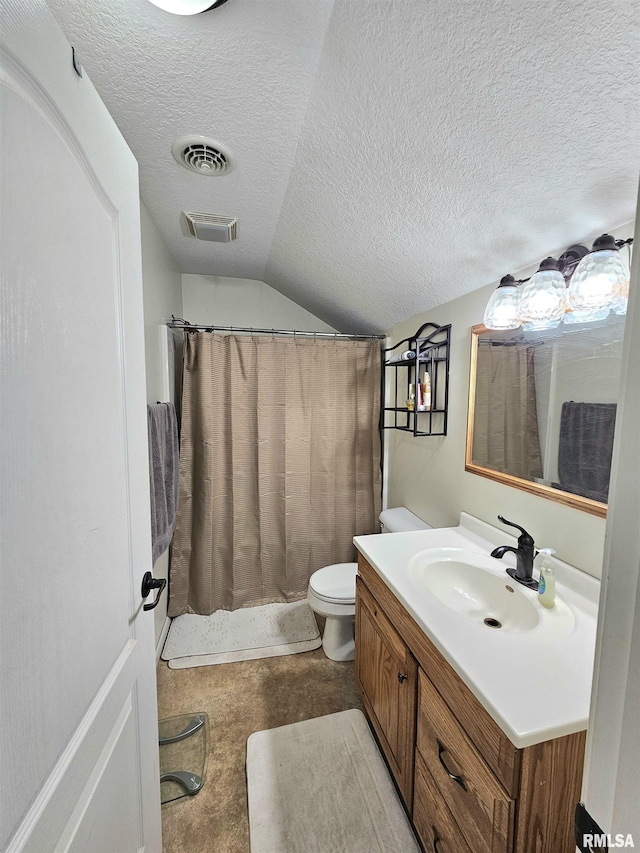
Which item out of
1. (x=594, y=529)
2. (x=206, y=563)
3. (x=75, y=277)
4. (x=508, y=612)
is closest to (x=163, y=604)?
(x=206, y=563)

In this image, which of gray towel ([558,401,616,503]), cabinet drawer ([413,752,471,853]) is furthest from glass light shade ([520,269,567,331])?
cabinet drawer ([413,752,471,853])

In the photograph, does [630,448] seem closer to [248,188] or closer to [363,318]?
[248,188]

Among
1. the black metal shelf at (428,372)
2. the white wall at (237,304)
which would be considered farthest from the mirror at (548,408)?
the white wall at (237,304)

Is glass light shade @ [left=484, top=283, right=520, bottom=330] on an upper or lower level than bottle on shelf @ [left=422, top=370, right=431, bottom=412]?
upper

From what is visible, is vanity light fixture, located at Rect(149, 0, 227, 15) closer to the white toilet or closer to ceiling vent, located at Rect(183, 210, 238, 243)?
ceiling vent, located at Rect(183, 210, 238, 243)

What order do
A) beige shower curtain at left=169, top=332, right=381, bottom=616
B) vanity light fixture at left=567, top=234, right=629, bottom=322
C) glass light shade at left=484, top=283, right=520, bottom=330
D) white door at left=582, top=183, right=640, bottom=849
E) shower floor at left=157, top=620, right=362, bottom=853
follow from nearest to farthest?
1. white door at left=582, top=183, right=640, bottom=849
2. vanity light fixture at left=567, top=234, right=629, bottom=322
3. shower floor at left=157, top=620, right=362, bottom=853
4. glass light shade at left=484, top=283, right=520, bottom=330
5. beige shower curtain at left=169, top=332, right=381, bottom=616

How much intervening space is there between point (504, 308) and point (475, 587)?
3.48 feet

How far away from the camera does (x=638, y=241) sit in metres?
0.35

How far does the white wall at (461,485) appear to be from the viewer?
3.42ft

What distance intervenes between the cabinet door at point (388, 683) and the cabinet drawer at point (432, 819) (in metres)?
0.04

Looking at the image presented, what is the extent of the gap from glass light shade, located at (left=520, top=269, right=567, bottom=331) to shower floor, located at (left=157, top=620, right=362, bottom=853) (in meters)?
1.84

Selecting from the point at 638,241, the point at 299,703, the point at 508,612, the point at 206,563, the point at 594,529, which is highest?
the point at 638,241

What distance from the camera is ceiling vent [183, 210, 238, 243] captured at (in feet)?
5.06

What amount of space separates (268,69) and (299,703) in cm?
238
